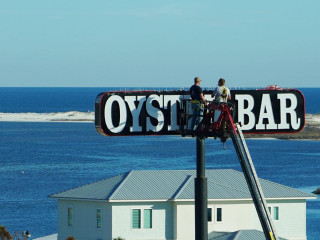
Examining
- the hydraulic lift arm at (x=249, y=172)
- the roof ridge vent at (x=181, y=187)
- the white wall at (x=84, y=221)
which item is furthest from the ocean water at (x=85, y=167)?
the hydraulic lift arm at (x=249, y=172)

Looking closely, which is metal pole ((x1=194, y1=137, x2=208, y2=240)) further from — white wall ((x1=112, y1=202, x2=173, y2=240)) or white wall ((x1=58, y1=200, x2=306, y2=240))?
white wall ((x1=112, y1=202, x2=173, y2=240))

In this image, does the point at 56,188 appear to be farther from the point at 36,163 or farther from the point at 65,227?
the point at 65,227

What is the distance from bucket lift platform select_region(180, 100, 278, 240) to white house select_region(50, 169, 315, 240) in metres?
36.0

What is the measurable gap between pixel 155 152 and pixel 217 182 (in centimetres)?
12161

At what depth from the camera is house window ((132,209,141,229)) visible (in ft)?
188

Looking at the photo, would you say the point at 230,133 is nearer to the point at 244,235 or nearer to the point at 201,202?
the point at 201,202

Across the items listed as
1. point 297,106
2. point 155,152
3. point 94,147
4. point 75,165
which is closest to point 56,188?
point 75,165

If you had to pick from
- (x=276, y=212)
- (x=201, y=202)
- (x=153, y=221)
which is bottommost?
(x=153, y=221)

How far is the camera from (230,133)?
18.8m

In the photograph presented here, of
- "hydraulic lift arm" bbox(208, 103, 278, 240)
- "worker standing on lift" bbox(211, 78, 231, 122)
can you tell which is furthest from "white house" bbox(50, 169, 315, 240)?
"hydraulic lift arm" bbox(208, 103, 278, 240)

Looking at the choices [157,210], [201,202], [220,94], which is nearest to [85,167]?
[157,210]

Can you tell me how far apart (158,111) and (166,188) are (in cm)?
3766

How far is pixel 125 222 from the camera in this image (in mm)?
56938

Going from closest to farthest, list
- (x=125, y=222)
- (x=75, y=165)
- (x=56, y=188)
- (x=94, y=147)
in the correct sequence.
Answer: (x=125, y=222) < (x=56, y=188) < (x=75, y=165) < (x=94, y=147)
